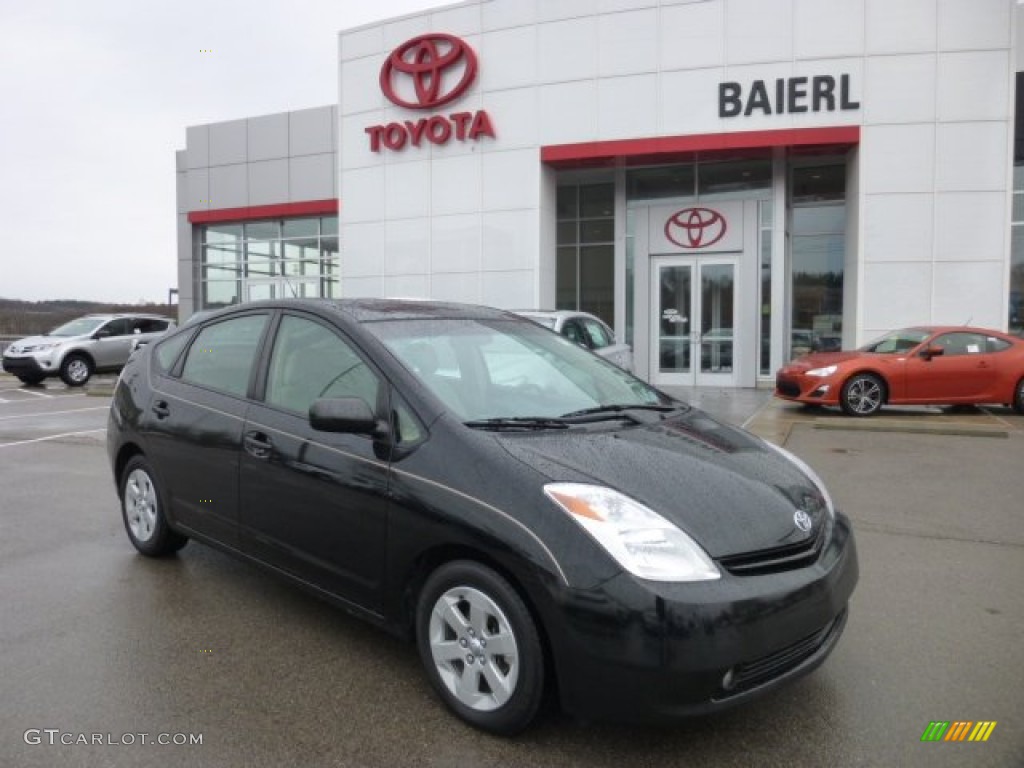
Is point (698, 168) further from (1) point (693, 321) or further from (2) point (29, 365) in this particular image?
(2) point (29, 365)

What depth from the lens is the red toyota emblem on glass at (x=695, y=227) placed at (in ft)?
54.8

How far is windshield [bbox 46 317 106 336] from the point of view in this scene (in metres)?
18.8

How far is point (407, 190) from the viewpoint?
58.0ft

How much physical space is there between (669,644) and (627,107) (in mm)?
14637

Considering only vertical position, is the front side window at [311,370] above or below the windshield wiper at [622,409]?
above

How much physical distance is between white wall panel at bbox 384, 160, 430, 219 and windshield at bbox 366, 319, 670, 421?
13843mm

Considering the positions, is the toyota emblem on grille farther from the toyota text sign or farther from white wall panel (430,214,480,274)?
the toyota text sign

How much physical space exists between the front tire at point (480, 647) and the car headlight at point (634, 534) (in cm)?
35

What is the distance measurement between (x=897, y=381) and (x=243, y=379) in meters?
9.70

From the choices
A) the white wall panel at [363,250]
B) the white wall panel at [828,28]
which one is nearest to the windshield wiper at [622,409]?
the white wall panel at [828,28]

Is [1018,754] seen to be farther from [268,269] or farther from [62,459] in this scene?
[268,269]

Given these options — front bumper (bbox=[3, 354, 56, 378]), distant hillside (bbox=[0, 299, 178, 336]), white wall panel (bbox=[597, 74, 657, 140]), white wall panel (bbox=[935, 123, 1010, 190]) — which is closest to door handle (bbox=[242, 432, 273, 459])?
white wall panel (bbox=[597, 74, 657, 140])

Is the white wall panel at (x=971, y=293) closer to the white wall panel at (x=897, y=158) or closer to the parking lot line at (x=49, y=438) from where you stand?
the white wall panel at (x=897, y=158)

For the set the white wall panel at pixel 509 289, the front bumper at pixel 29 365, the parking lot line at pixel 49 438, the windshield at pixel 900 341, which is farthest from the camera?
the front bumper at pixel 29 365
